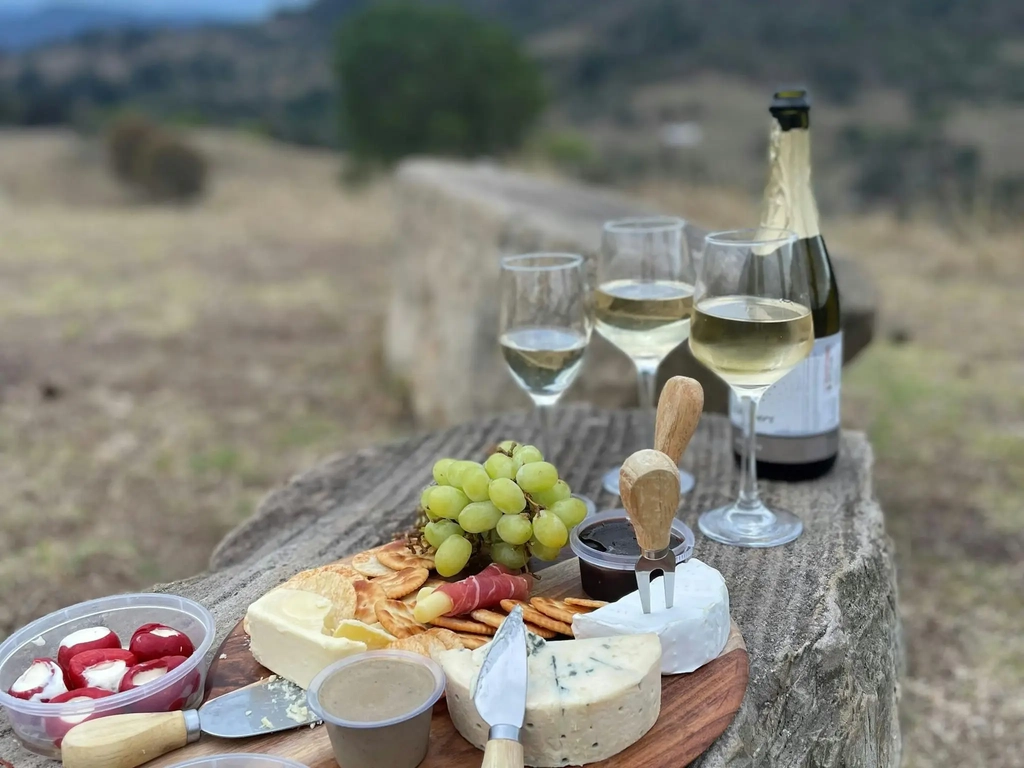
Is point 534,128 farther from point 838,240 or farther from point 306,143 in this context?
point 838,240

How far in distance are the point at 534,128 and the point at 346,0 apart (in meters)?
31.7

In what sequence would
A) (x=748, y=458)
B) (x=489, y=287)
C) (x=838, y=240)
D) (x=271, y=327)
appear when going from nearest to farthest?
(x=748, y=458), (x=489, y=287), (x=271, y=327), (x=838, y=240)

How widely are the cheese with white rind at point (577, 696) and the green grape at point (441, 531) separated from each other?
0.33 meters

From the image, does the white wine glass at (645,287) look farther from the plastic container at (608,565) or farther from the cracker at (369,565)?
the cracker at (369,565)

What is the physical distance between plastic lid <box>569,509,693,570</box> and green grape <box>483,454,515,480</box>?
0.47 ft

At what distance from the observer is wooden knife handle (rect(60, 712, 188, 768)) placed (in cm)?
116

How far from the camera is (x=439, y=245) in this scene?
209 inches

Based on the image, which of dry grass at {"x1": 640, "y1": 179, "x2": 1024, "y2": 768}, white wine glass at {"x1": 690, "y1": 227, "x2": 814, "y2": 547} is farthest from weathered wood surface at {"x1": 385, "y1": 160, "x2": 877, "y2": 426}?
white wine glass at {"x1": 690, "y1": 227, "x2": 814, "y2": 547}

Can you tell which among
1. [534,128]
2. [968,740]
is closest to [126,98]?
[534,128]

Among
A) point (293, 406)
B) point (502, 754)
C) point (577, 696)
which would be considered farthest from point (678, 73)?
point (502, 754)

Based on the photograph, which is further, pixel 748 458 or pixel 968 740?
pixel 968 740

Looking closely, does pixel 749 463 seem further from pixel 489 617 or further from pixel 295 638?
pixel 295 638

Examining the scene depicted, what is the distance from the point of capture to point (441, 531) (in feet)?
5.08

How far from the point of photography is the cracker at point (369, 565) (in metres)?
1.59
